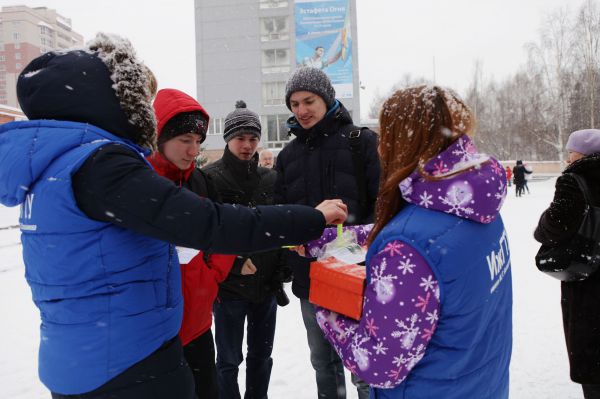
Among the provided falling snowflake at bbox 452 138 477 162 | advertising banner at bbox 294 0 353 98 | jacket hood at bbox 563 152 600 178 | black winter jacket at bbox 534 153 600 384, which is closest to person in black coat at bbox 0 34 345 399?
falling snowflake at bbox 452 138 477 162

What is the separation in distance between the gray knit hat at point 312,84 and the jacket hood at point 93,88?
1.34 meters

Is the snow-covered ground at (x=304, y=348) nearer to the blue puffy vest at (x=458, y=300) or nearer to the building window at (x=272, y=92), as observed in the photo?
the blue puffy vest at (x=458, y=300)

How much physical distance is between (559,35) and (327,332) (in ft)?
126

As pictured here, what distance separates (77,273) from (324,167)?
1.60 meters

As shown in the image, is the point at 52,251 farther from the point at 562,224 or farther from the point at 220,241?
the point at 562,224

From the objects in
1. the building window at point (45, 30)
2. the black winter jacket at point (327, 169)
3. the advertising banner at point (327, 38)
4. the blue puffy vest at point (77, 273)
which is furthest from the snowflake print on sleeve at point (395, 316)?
the building window at point (45, 30)

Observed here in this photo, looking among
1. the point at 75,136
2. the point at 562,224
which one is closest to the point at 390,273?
the point at 75,136

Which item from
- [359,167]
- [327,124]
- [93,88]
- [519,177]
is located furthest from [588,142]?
[519,177]

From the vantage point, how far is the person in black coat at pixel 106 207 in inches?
50.1

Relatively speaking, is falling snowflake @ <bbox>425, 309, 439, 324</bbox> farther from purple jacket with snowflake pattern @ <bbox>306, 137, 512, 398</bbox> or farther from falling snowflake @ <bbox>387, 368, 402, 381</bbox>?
falling snowflake @ <bbox>387, 368, 402, 381</bbox>

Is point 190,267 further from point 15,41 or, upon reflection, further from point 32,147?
point 15,41

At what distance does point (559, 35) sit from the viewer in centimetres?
3244

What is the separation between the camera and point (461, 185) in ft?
4.31

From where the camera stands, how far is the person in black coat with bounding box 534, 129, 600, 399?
248cm
